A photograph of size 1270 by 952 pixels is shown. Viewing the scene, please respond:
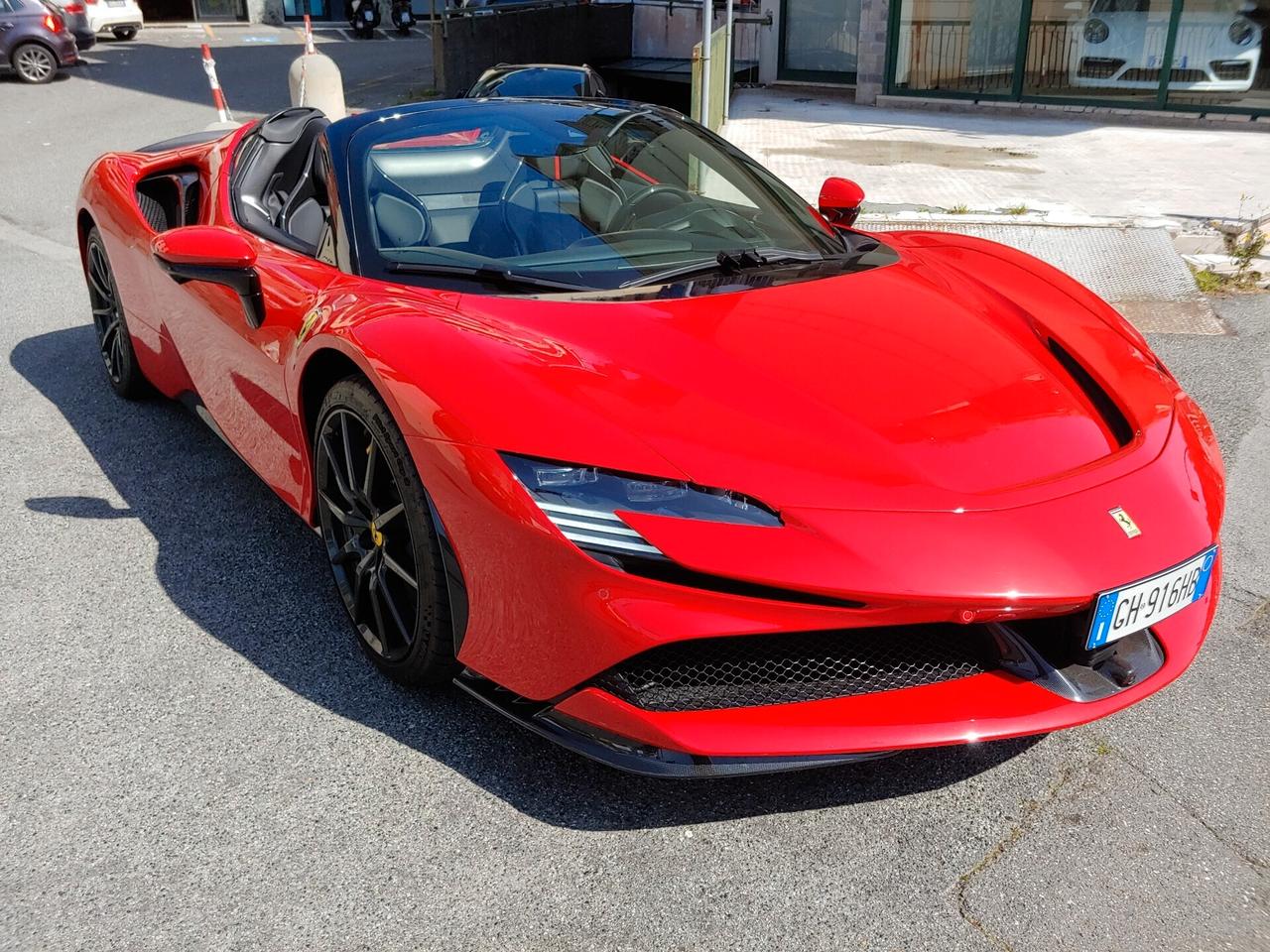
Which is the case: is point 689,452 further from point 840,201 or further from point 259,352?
point 840,201

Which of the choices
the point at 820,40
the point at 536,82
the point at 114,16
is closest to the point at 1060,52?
the point at 820,40

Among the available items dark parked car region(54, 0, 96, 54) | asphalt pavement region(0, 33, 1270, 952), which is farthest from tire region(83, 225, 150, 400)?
dark parked car region(54, 0, 96, 54)

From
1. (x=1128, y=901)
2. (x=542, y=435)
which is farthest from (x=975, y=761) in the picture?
(x=542, y=435)

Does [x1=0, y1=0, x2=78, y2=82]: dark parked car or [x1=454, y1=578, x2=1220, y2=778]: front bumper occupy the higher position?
[x1=0, y1=0, x2=78, y2=82]: dark parked car

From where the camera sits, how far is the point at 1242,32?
462 inches

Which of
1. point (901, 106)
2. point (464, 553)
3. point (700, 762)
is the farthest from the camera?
point (901, 106)

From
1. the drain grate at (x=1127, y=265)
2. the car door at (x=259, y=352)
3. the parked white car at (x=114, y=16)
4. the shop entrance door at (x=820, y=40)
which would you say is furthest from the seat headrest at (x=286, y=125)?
the parked white car at (x=114, y=16)

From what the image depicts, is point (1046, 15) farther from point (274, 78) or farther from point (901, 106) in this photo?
point (274, 78)

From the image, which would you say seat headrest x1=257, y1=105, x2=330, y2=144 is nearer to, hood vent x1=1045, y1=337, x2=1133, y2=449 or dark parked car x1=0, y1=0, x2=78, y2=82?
hood vent x1=1045, y1=337, x2=1133, y2=449

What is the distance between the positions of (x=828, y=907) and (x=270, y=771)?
1.21 m

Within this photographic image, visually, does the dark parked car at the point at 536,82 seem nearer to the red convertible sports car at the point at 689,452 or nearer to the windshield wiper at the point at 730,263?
the red convertible sports car at the point at 689,452

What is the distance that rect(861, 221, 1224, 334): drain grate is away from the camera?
5.85m

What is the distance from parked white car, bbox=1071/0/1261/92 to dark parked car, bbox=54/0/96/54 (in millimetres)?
15031

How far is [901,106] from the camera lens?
13727 millimetres
